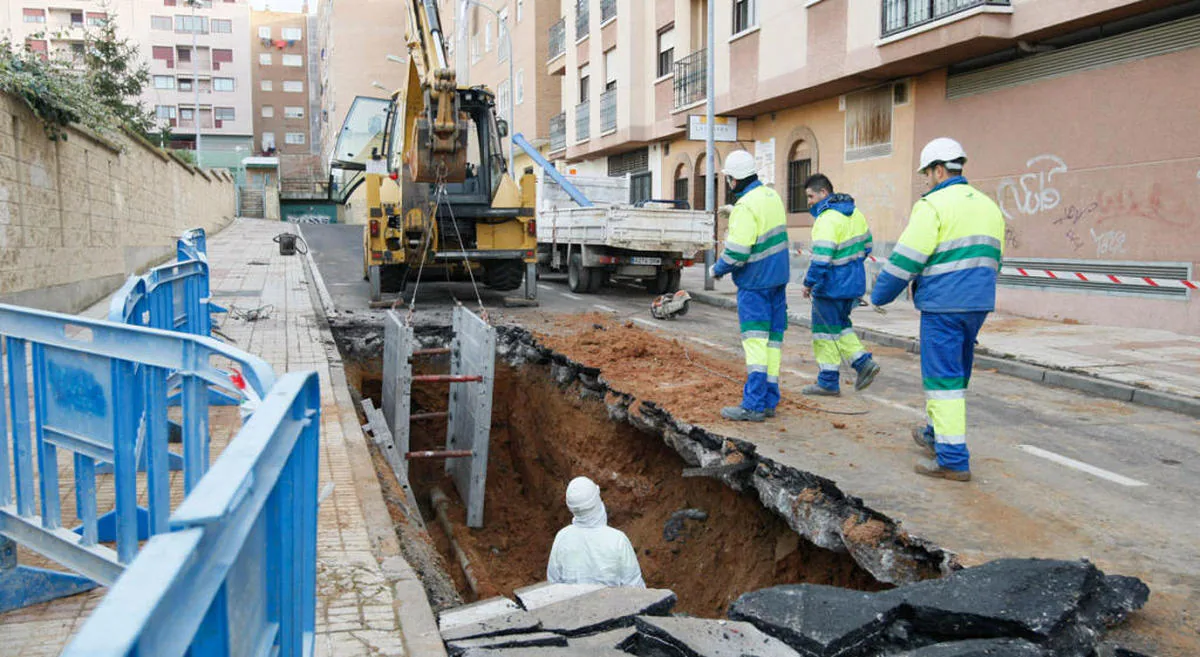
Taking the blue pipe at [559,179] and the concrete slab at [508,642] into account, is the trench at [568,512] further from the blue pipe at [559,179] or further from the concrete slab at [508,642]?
the blue pipe at [559,179]

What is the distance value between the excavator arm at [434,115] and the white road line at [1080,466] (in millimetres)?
7163

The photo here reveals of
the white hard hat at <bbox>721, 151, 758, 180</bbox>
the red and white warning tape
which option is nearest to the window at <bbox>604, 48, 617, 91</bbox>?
the red and white warning tape

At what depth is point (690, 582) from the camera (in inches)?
241

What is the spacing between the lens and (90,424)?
305 centimetres

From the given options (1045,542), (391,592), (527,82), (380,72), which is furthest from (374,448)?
(380,72)

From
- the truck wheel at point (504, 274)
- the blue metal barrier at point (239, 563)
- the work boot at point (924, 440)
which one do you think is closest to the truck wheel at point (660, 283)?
the truck wheel at point (504, 274)

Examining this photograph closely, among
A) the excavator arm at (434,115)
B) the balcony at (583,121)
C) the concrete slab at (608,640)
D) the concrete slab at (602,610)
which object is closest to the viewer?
the concrete slab at (608,640)

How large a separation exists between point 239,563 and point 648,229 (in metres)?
13.5

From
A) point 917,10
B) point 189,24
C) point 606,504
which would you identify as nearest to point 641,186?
point 917,10

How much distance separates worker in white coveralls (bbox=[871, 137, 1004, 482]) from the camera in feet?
16.2

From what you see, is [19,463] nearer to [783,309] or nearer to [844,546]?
[844,546]

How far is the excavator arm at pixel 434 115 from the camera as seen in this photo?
33.9 feet

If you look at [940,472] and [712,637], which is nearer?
[712,637]

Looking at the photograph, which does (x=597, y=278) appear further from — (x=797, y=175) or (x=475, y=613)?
(x=475, y=613)
